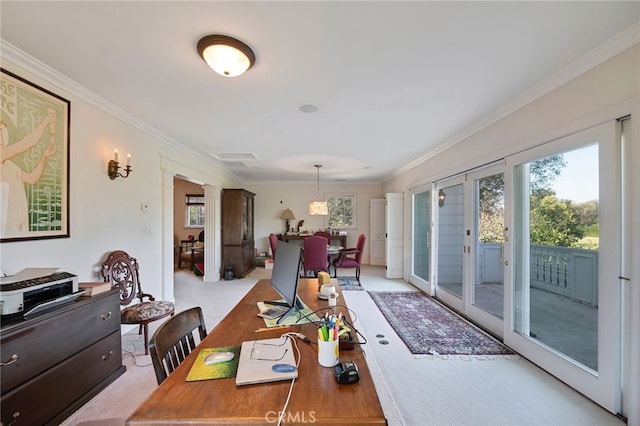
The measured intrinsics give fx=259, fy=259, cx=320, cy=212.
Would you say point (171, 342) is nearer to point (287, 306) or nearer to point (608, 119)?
point (287, 306)

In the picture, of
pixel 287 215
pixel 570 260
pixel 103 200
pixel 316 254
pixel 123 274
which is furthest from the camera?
pixel 287 215

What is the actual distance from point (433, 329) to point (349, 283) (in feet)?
7.67

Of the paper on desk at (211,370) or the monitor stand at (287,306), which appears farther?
the monitor stand at (287,306)

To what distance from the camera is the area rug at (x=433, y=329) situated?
2654mm

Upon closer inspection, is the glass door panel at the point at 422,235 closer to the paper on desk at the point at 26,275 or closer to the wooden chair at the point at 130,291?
the wooden chair at the point at 130,291

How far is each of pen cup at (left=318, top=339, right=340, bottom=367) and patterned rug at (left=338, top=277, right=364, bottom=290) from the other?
403cm

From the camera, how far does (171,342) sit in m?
1.21

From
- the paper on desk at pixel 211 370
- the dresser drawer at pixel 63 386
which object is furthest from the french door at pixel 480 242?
the dresser drawer at pixel 63 386

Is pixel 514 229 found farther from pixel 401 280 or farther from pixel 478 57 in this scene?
pixel 401 280

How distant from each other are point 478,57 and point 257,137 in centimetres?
275

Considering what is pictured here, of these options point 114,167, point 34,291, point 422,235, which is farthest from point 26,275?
point 422,235

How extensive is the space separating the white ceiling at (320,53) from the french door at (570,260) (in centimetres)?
71

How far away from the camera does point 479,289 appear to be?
3.39 meters

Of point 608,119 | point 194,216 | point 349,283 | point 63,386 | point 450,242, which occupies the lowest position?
point 349,283
